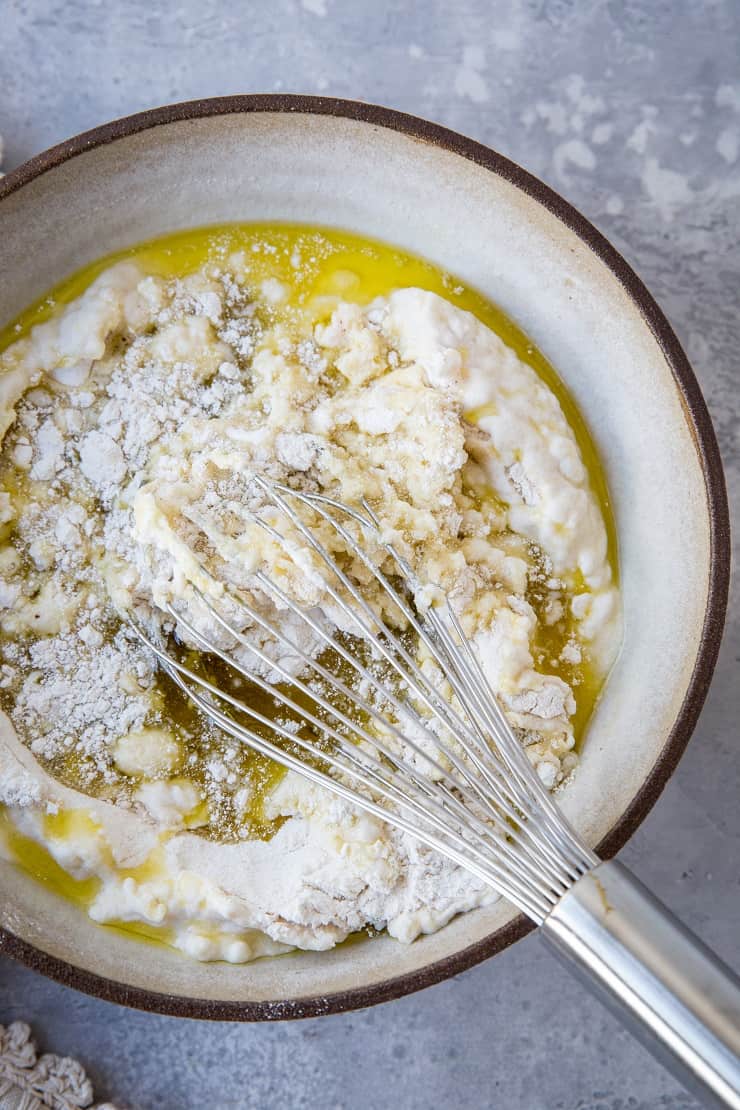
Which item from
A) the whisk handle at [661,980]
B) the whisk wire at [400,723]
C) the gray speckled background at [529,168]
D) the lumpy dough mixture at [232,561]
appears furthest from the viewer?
the gray speckled background at [529,168]

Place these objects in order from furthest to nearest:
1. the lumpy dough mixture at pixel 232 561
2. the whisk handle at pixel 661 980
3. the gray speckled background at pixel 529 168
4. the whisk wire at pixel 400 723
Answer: the gray speckled background at pixel 529 168 < the lumpy dough mixture at pixel 232 561 < the whisk wire at pixel 400 723 < the whisk handle at pixel 661 980

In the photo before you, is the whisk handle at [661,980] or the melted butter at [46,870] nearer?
the whisk handle at [661,980]

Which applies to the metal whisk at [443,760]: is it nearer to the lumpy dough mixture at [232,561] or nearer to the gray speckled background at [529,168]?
the lumpy dough mixture at [232,561]

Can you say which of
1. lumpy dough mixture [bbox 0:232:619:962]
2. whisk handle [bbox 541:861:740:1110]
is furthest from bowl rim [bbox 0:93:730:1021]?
whisk handle [bbox 541:861:740:1110]

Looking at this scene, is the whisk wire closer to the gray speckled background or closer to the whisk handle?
the whisk handle

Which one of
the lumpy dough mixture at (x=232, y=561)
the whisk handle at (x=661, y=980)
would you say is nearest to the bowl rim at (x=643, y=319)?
the lumpy dough mixture at (x=232, y=561)

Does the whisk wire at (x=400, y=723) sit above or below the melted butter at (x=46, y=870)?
above

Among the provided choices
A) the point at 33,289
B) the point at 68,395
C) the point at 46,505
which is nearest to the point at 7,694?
the point at 46,505
